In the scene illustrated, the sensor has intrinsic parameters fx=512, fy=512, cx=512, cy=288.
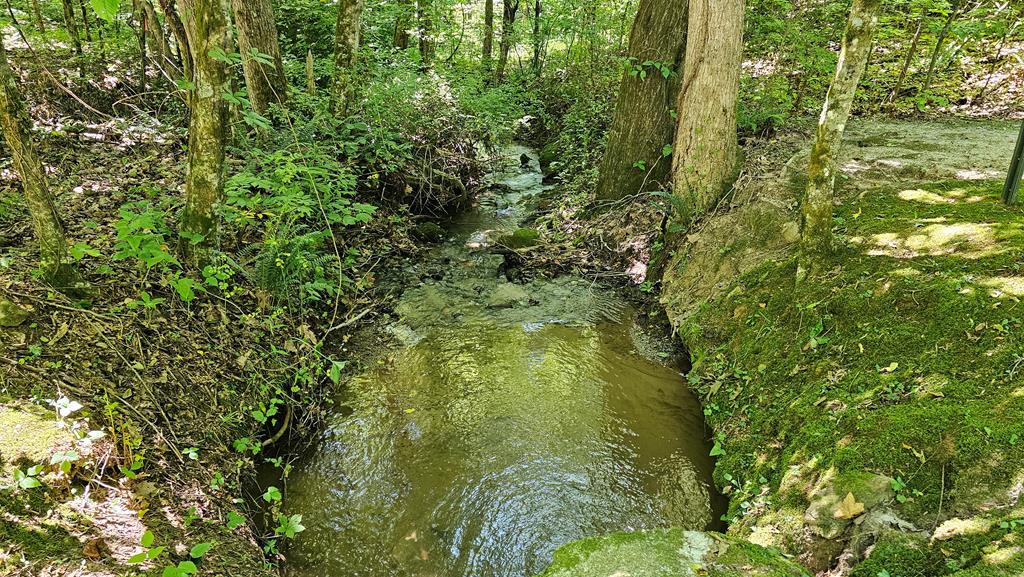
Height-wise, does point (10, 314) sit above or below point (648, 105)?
below

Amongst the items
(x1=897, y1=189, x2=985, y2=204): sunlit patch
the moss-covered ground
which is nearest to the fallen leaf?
the moss-covered ground

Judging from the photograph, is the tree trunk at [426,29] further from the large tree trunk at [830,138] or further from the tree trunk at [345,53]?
the large tree trunk at [830,138]

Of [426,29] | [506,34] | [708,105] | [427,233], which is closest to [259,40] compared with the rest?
[427,233]

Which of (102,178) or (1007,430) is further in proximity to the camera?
(102,178)

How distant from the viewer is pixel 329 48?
11234mm

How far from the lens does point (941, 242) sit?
163 inches

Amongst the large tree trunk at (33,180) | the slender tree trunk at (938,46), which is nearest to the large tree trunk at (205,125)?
the large tree trunk at (33,180)

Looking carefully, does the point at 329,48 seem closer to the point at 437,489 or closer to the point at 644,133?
the point at 644,133

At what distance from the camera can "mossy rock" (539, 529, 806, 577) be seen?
95.0 inches

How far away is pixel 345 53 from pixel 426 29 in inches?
280

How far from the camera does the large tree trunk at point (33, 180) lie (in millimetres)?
3049

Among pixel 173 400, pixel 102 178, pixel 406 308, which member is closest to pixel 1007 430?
pixel 173 400

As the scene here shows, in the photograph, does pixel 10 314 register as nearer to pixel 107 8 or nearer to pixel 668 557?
pixel 107 8

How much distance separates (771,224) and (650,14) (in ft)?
11.0
